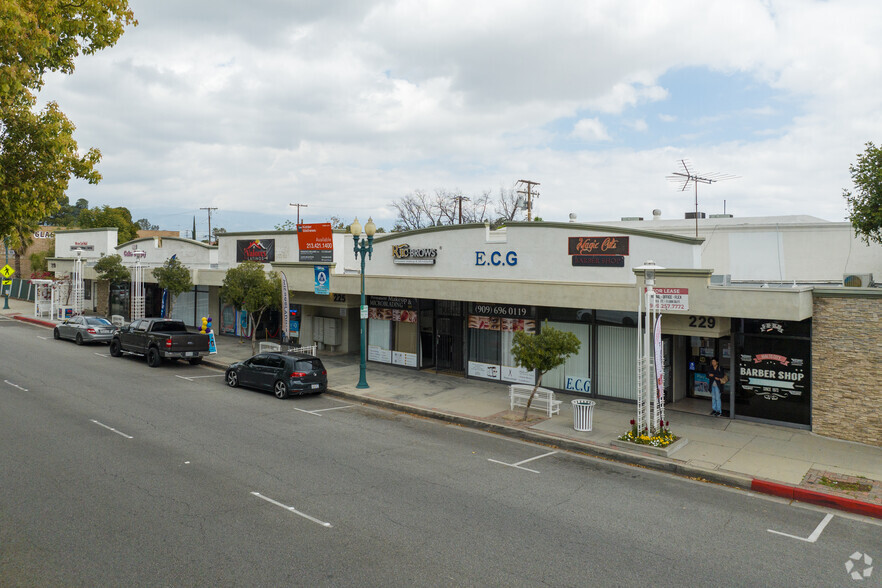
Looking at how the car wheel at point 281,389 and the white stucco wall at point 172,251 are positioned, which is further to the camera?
the white stucco wall at point 172,251

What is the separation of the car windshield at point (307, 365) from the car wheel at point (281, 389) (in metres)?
0.66

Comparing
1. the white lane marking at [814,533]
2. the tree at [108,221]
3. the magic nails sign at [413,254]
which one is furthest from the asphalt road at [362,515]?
the tree at [108,221]

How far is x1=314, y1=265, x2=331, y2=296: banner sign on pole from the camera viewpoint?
25094mm

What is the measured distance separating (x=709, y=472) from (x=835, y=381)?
5313mm

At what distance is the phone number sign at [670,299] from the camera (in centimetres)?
1413

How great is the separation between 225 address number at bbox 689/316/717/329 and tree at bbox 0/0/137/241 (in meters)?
15.3

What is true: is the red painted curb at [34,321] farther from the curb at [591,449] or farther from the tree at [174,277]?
the curb at [591,449]

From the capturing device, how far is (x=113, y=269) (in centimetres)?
3691

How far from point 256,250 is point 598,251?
20.4 metres

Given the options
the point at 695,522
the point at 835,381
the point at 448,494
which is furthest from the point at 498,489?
the point at 835,381

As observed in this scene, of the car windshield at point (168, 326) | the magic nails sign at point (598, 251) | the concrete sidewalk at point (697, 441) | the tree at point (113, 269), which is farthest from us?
the tree at point (113, 269)

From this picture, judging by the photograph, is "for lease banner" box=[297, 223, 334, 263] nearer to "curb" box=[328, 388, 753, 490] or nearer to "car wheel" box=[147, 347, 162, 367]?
"car wheel" box=[147, 347, 162, 367]

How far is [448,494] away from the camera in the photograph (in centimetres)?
1042

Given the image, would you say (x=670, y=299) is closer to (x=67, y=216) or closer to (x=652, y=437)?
(x=652, y=437)
